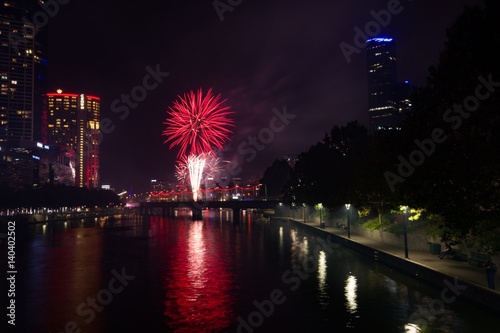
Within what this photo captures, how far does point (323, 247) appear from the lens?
52.8 meters

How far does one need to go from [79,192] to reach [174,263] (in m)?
144

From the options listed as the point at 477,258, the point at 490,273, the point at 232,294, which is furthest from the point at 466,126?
the point at 232,294

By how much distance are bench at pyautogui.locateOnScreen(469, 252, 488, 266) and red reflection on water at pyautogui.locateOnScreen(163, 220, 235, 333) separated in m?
15.0

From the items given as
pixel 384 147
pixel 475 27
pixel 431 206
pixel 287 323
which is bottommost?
pixel 287 323

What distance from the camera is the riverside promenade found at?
877 inches

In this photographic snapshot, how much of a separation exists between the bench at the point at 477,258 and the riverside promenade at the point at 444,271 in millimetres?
297

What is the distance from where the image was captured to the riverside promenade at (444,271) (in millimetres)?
22281

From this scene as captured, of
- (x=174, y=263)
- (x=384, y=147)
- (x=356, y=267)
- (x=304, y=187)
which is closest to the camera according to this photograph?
(x=384, y=147)

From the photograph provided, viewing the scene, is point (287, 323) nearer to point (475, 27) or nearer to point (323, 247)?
point (475, 27)

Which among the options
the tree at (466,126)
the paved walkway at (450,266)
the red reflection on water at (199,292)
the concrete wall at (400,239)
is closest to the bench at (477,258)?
the paved walkway at (450,266)

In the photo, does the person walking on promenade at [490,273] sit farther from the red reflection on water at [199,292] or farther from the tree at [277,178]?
the tree at [277,178]

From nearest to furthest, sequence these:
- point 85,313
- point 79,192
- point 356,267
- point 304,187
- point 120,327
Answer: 1. point 120,327
2. point 85,313
3. point 356,267
4. point 304,187
5. point 79,192

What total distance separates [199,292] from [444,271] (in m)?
14.6

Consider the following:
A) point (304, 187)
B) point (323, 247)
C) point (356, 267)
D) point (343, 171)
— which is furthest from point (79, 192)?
point (356, 267)
